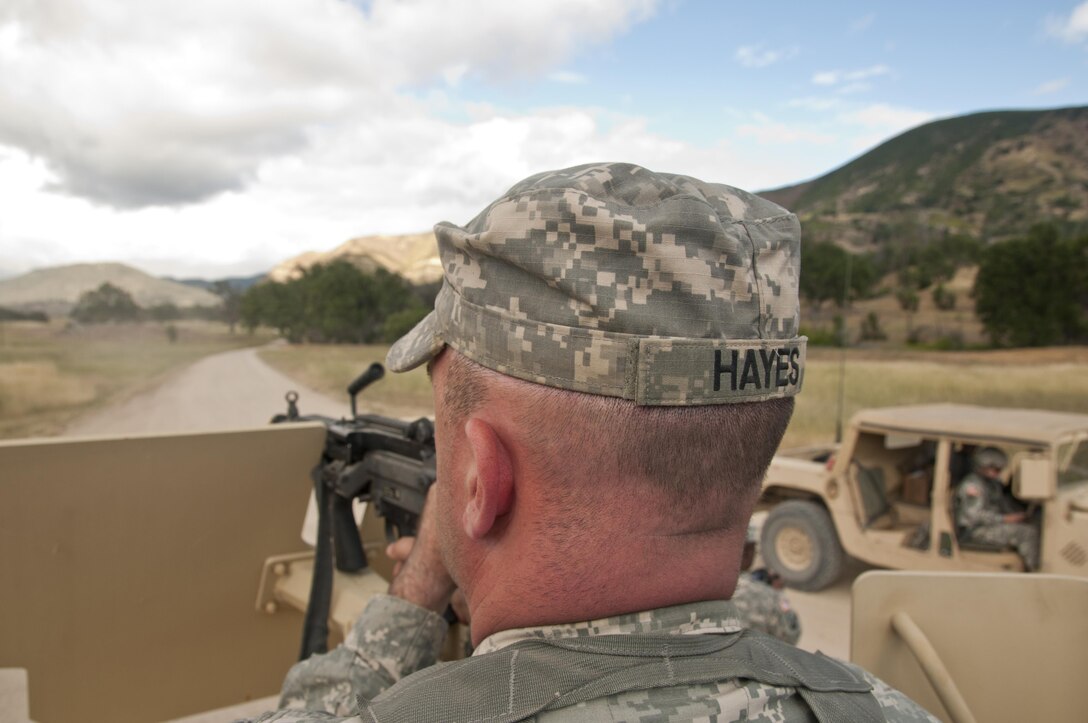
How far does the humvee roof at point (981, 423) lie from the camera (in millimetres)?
4570

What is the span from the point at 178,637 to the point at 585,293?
2237 mm

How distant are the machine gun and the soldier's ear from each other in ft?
4.11

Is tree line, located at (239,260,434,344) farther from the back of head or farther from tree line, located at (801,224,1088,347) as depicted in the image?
the back of head

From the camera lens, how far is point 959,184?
56531mm

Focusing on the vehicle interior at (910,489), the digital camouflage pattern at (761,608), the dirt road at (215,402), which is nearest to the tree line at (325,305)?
the dirt road at (215,402)

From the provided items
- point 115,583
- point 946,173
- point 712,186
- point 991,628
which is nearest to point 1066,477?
point 991,628

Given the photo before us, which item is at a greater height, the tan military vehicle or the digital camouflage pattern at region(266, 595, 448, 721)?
the digital camouflage pattern at region(266, 595, 448, 721)

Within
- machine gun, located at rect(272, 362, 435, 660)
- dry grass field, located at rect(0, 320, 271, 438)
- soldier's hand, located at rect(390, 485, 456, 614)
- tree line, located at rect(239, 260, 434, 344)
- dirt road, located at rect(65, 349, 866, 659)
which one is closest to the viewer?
soldier's hand, located at rect(390, 485, 456, 614)

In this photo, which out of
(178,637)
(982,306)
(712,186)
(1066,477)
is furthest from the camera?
(982,306)

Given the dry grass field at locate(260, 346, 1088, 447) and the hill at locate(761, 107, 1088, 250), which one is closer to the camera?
the dry grass field at locate(260, 346, 1088, 447)

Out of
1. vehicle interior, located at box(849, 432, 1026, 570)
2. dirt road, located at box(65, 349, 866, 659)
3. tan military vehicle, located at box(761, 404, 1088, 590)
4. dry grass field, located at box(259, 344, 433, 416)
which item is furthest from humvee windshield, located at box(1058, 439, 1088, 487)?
dry grass field, located at box(259, 344, 433, 416)

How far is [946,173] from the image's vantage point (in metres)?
59.9

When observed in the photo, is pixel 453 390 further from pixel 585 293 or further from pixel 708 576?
pixel 708 576

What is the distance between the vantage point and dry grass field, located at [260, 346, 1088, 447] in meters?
13.6
